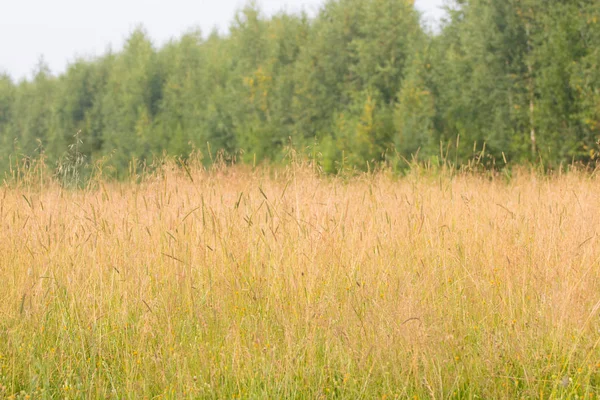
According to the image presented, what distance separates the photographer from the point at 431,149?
1645cm

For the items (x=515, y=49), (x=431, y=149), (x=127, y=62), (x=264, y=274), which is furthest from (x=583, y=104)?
(x=127, y=62)

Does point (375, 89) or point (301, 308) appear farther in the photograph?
point (375, 89)

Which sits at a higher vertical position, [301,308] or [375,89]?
[375,89]

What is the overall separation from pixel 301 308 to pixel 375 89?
645 inches

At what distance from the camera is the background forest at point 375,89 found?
14391mm

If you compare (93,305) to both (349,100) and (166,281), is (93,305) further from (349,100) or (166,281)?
(349,100)

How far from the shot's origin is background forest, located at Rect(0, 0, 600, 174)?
567 inches

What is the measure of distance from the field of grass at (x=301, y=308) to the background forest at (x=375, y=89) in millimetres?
1462

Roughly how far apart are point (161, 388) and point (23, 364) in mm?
840

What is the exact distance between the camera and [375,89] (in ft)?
63.0

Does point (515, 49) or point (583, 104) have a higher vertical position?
point (515, 49)

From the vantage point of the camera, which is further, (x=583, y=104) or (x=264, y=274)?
(x=583, y=104)

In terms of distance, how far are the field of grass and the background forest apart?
57.6 inches

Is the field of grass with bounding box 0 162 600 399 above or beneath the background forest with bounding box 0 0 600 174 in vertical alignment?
beneath
